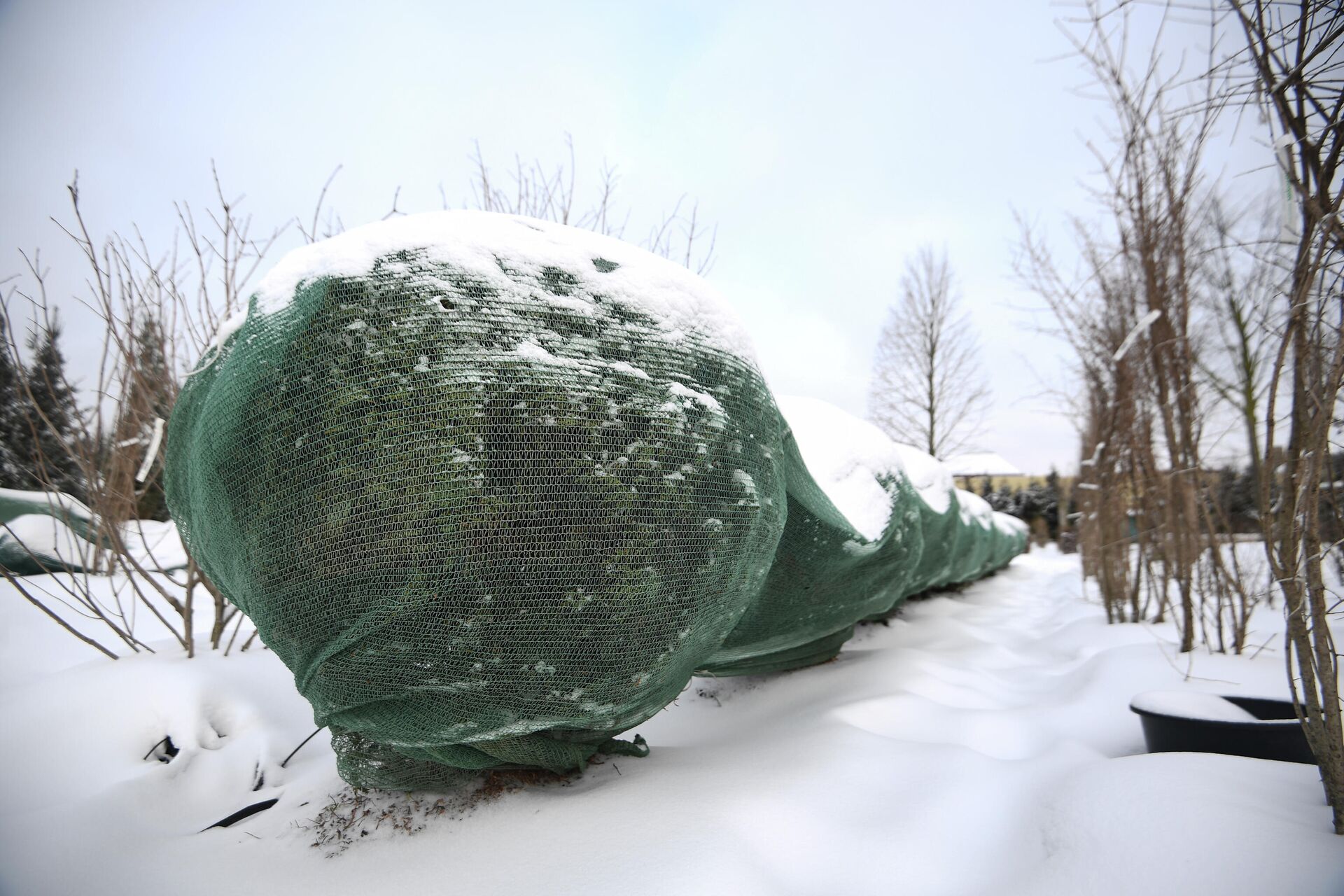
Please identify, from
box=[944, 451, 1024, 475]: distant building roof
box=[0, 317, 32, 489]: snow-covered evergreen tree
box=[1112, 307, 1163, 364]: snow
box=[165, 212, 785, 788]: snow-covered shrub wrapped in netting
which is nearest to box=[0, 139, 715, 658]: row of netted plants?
box=[0, 317, 32, 489]: snow-covered evergreen tree

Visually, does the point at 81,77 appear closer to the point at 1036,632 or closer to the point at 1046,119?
the point at 1046,119

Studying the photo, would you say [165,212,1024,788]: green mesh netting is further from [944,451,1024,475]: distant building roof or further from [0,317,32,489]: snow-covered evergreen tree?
[944,451,1024,475]: distant building roof

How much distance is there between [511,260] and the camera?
1471 millimetres

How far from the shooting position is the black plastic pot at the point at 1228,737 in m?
1.95

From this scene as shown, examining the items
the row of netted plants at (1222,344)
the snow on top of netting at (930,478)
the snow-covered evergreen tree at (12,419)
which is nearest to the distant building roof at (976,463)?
the row of netted plants at (1222,344)

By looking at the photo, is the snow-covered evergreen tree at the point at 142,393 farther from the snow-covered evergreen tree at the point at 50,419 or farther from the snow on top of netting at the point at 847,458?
the snow on top of netting at the point at 847,458

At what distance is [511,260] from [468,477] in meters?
0.54

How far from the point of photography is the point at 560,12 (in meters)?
3.84

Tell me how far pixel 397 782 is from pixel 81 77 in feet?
8.60

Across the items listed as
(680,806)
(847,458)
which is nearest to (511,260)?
(680,806)

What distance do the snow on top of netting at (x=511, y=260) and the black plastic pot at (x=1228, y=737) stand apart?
2.07 metres

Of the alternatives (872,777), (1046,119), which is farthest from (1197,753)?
(1046,119)

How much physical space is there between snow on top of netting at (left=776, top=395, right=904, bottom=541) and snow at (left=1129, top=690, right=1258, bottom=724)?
113 cm

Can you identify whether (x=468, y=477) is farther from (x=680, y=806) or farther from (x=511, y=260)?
(x=680, y=806)
